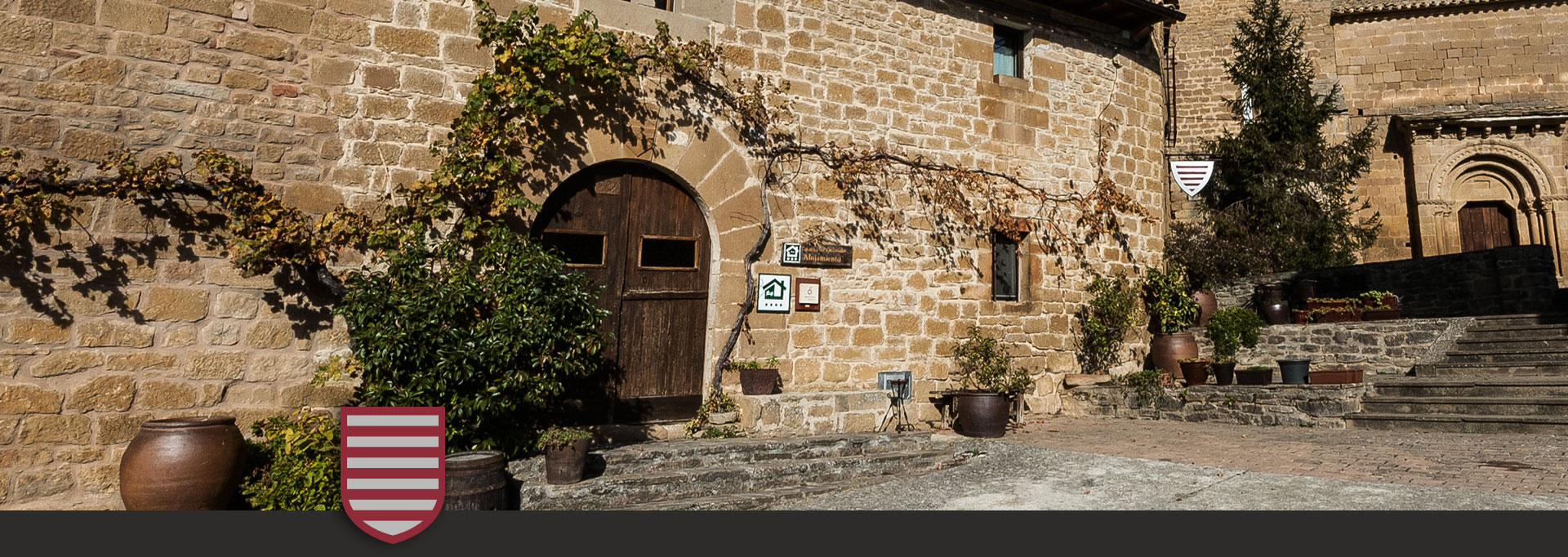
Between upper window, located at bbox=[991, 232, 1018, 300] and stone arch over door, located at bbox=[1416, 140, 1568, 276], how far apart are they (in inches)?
492

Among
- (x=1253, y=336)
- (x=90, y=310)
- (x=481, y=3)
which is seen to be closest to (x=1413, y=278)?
(x=1253, y=336)

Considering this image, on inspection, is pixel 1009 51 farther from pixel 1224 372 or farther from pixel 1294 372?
pixel 1294 372

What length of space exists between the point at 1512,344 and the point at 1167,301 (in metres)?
3.58

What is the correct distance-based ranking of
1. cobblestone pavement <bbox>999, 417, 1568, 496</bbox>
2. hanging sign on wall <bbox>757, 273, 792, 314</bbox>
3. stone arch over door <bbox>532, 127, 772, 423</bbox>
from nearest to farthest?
cobblestone pavement <bbox>999, 417, 1568, 496</bbox>, stone arch over door <bbox>532, 127, 772, 423</bbox>, hanging sign on wall <bbox>757, 273, 792, 314</bbox>

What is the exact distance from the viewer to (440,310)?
5.70 metres

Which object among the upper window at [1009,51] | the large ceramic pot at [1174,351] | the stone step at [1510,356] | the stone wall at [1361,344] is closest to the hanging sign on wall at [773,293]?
the upper window at [1009,51]

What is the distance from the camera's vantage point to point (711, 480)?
5859mm

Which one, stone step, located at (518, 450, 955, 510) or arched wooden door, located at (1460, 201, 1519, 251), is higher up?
arched wooden door, located at (1460, 201, 1519, 251)

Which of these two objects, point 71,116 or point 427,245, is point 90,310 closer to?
point 71,116

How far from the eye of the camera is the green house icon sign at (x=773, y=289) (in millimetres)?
7910

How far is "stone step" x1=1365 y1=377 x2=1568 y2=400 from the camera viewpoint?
7.93 metres

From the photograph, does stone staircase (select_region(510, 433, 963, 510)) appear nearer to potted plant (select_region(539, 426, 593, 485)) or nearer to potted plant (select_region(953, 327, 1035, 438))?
potted plant (select_region(539, 426, 593, 485))

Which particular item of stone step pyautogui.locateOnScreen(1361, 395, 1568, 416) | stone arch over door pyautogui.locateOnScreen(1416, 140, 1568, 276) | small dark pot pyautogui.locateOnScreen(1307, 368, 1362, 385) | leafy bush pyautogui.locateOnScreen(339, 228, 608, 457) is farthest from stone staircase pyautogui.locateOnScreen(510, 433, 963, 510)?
stone arch over door pyautogui.locateOnScreen(1416, 140, 1568, 276)

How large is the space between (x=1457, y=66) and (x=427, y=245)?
20.6m
